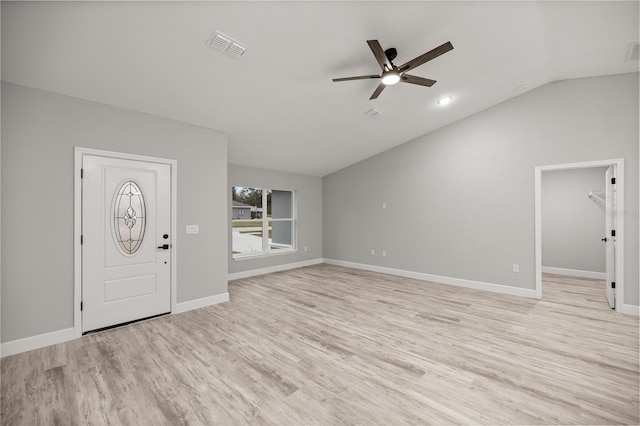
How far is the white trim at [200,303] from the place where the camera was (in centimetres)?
373

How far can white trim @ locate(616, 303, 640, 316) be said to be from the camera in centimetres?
357

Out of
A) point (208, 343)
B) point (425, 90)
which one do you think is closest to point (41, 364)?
point (208, 343)

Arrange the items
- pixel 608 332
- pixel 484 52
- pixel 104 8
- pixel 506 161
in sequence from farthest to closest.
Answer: pixel 506 161
pixel 484 52
pixel 608 332
pixel 104 8

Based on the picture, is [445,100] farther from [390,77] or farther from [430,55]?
[430,55]

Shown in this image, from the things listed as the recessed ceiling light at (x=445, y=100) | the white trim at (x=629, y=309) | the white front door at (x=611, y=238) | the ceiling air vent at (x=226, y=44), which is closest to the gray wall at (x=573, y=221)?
the white front door at (x=611, y=238)

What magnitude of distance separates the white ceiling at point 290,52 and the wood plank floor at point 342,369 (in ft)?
9.50

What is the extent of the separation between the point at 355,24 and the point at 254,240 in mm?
5044

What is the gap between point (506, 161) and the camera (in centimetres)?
465

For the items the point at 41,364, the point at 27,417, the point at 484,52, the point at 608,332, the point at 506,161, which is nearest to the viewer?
the point at 27,417

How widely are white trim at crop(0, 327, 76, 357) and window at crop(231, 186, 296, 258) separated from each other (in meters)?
3.02

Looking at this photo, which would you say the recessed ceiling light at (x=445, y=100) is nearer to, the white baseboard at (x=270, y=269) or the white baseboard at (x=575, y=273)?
the white baseboard at (x=575, y=273)

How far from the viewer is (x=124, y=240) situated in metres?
3.33

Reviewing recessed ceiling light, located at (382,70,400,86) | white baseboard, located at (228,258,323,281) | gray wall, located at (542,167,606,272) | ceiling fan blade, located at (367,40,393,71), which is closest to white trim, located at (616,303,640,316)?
gray wall, located at (542,167,606,272)

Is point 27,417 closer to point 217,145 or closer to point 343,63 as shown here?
point 217,145
